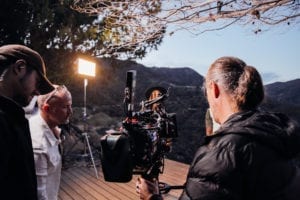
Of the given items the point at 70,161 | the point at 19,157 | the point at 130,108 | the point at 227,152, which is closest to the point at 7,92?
the point at 19,157

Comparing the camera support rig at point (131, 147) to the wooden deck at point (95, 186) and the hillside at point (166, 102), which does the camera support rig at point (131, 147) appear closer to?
the wooden deck at point (95, 186)

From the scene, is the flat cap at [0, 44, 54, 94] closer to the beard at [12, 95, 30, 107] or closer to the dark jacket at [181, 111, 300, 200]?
the beard at [12, 95, 30, 107]

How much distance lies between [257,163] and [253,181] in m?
0.06

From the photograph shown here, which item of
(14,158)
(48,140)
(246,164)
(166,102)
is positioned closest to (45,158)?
(48,140)

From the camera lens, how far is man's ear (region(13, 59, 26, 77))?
1.31m

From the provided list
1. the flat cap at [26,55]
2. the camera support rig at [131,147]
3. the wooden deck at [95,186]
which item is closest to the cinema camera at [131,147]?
the camera support rig at [131,147]

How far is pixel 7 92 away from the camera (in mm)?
1289

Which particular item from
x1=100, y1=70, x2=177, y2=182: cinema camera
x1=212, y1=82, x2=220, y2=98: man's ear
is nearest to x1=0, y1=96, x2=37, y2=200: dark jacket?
x1=100, y1=70, x2=177, y2=182: cinema camera

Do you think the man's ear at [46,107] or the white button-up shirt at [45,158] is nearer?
the white button-up shirt at [45,158]

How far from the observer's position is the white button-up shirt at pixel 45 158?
189 cm

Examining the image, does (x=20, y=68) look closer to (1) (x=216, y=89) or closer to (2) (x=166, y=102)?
(1) (x=216, y=89)

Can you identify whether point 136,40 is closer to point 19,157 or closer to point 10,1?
point 19,157

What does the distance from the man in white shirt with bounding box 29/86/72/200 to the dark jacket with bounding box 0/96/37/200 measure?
2.00 ft

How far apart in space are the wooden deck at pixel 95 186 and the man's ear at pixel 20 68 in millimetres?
4105
